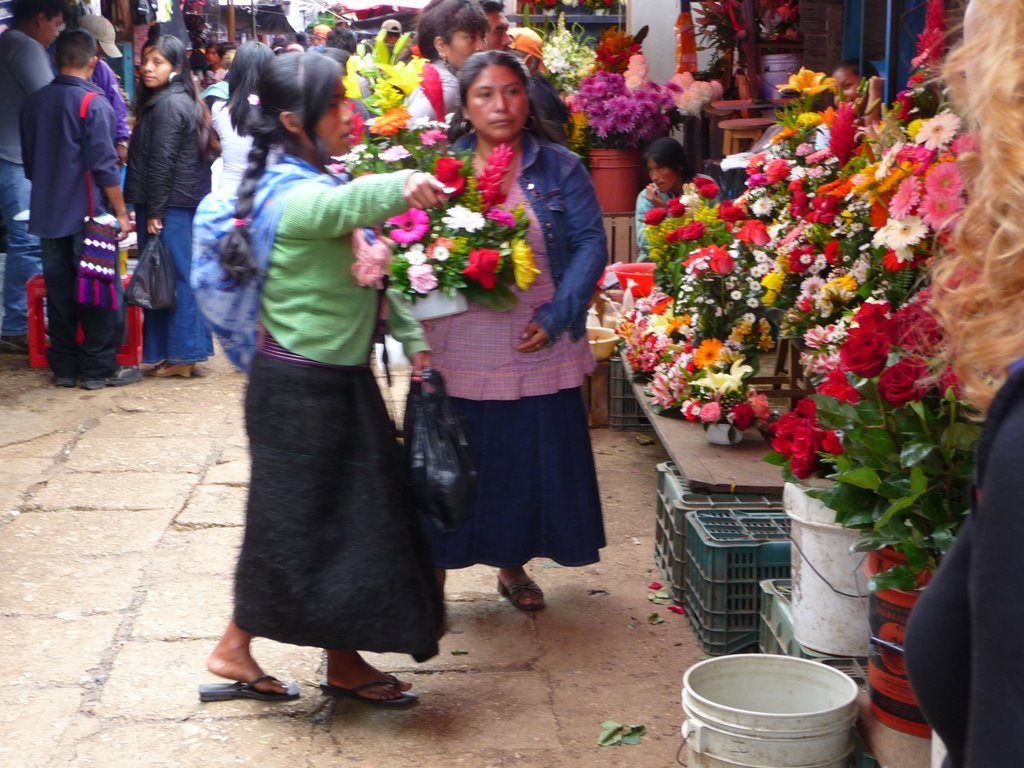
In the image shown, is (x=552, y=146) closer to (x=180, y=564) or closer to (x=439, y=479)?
(x=439, y=479)

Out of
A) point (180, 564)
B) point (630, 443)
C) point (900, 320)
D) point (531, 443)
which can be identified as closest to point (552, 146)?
point (531, 443)

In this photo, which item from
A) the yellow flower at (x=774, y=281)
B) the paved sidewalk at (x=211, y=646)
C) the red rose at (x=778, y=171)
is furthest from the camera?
the red rose at (x=778, y=171)

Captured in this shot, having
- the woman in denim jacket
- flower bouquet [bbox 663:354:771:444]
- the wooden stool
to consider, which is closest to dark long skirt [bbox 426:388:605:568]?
the woman in denim jacket

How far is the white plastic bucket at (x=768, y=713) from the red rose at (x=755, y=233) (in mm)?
2166

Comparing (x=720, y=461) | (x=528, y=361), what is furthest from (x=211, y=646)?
(x=720, y=461)

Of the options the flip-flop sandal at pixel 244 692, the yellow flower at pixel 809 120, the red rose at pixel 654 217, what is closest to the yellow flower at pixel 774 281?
the yellow flower at pixel 809 120

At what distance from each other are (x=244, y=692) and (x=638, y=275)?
383cm

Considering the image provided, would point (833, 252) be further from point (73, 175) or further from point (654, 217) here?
point (73, 175)

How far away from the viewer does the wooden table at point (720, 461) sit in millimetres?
4367

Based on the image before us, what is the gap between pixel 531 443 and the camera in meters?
4.12

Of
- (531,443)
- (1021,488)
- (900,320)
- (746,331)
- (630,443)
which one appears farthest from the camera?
(630,443)

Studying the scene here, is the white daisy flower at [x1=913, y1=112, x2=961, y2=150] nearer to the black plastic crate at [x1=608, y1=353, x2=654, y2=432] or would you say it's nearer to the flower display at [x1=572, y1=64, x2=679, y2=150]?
the black plastic crate at [x1=608, y1=353, x2=654, y2=432]

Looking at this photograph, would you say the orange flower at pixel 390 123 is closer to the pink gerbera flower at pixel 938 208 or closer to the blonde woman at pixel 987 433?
the pink gerbera flower at pixel 938 208

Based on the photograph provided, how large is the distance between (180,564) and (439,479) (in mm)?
1855
